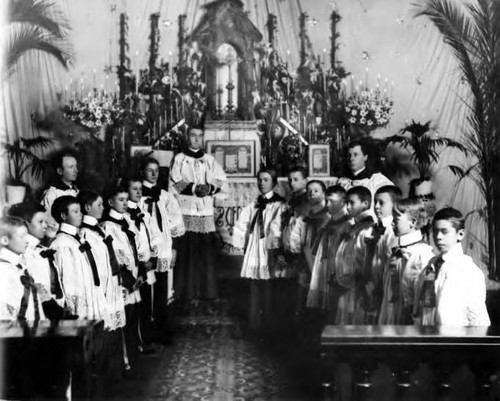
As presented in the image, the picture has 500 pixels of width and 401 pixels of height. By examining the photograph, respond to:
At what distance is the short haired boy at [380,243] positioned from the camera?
5.56 metres

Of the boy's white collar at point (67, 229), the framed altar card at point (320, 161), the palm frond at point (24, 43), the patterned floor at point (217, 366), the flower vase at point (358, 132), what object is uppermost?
the palm frond at point (24, 43)

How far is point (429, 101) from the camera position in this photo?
6.50 m

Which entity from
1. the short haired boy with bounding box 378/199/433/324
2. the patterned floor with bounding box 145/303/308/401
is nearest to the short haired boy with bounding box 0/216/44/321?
the patterned floor with bounding box 145/303/308/401

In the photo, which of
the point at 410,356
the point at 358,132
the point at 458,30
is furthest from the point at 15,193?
the point at 458,30

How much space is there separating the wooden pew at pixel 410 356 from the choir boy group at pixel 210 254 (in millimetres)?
431

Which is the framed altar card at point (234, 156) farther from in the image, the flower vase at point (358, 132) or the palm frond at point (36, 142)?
the palm frond at point (36, 142)

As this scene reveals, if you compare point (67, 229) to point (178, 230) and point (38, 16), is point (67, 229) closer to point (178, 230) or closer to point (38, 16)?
point (38, 16)

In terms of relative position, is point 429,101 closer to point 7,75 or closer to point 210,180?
point 210,180

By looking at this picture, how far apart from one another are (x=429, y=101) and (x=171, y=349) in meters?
2.76

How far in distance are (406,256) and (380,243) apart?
1.68ft

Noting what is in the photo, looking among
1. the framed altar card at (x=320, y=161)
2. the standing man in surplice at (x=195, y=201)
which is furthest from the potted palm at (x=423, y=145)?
the standing man in surplice at (x=195, y=201)

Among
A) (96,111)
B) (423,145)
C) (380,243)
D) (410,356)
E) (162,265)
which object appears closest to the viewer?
(410,356)

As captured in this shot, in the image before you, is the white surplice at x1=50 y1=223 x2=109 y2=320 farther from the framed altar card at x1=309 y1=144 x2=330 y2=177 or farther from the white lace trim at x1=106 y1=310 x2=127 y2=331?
the framed altar card at x1=309 y1=144 x2=330 y2=177

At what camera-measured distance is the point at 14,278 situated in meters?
4.63
